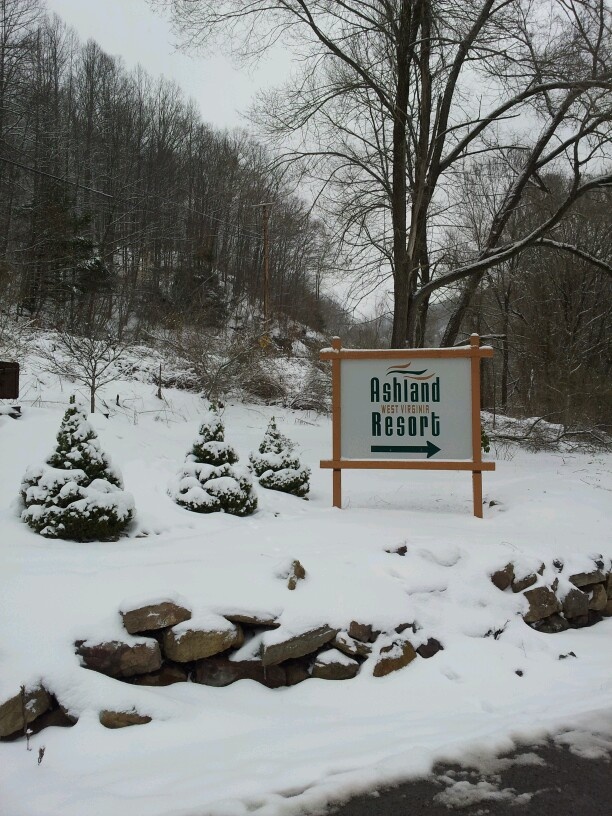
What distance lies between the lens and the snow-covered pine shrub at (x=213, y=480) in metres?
5.60

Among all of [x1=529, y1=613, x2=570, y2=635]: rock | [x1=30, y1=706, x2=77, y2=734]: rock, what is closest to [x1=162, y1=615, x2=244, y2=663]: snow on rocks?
[x1=30, y1=706, x2=77, y2=734]: rock

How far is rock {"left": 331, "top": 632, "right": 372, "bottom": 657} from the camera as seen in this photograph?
3.89m

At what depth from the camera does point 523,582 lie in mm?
4805

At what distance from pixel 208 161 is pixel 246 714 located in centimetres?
3191

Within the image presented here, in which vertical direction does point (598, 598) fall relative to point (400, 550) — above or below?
below

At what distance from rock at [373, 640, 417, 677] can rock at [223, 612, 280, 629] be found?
710 mm

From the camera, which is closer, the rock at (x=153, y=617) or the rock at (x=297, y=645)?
the rock at (x=153, y=617)

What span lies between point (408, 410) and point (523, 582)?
2.15m

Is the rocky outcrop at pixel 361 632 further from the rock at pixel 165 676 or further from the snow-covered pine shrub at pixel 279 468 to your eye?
the snow-covered pine shrub at pixel 279 468

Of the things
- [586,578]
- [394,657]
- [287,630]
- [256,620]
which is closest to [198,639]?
[256,620]

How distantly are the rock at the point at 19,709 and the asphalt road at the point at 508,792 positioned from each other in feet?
5.14

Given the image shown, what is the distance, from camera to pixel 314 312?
95.3ft

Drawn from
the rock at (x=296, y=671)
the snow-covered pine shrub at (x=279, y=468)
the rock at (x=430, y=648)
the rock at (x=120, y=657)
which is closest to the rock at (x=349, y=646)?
the rock at (x=296, y=671)

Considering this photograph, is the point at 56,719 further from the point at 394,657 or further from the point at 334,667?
the point at 394,657
